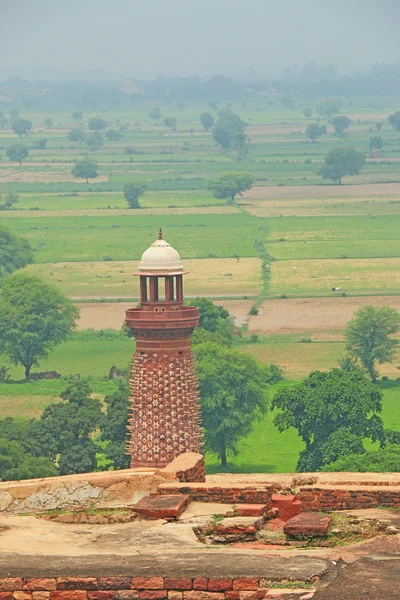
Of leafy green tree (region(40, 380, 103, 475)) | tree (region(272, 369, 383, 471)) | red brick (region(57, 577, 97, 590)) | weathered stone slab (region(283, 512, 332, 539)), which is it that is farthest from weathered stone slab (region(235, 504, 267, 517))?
tree (region(272, 369, 383, 471))

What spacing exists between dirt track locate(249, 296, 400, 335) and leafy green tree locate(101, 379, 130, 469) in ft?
110

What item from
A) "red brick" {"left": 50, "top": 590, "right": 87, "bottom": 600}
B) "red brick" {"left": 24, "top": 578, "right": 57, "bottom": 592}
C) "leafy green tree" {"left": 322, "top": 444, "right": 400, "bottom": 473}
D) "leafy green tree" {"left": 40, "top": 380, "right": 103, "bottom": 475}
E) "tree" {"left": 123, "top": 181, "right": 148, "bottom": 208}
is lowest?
"leafy green tree" {"left": 40, "top": 380, "right": 103, "bottom": 475}

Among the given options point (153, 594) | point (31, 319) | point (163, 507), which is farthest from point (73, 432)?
point (153, 594)

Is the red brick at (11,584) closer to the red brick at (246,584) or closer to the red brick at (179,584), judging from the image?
the red brick at (179,584)

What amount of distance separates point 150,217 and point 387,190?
33301mm

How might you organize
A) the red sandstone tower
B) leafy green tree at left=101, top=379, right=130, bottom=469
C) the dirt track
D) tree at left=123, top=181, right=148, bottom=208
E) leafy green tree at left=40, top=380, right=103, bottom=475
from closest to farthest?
1. the red sandstone tower
2. leafy green tree at left=101, top=379, right=130, bottom=469
3. leafy green tree at left=40, top=380, right=103, bottom=475
4. the dirt track
5. tree at left=123, top=181, right=148, bottom=208

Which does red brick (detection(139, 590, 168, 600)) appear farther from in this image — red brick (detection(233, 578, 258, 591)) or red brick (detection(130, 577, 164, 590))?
red brick (detection(233, 578, 258, 591))

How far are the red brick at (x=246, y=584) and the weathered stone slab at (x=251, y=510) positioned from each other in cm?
309

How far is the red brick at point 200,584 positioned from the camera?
17.6m

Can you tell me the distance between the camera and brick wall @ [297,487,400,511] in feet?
69.3

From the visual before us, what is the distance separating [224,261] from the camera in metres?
125

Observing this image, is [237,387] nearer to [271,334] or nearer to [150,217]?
[271,334]

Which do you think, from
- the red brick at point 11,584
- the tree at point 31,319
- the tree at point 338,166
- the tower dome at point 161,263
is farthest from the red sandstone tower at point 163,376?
the tree at point 338,166

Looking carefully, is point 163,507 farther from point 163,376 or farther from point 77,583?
point 163,376
